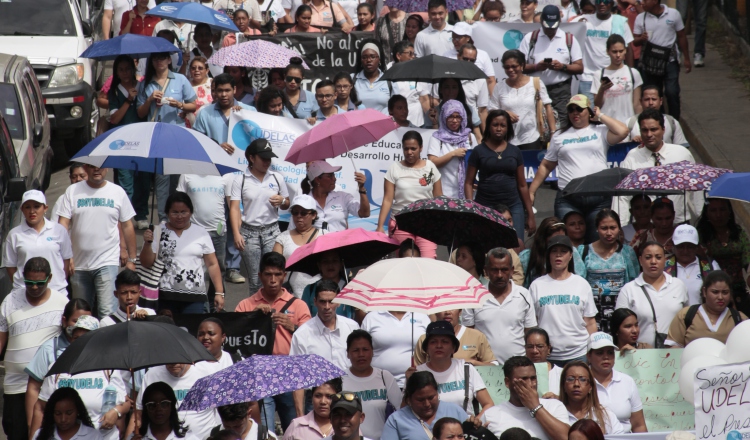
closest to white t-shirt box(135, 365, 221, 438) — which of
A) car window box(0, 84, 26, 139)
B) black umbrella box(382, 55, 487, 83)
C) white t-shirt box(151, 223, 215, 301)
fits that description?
white t-shirt box(151, 223, 215, 301)

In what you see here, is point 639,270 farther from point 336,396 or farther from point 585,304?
point 336,396

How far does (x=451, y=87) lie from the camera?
14609mm

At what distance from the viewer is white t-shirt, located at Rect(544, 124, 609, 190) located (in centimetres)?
1359

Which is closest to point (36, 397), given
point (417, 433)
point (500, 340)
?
point (417, 433)

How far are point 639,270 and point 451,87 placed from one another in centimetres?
399

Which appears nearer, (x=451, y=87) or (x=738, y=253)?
(x=738, y=253)

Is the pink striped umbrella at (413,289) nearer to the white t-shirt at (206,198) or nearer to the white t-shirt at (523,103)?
the white t-shirt at (206,198)

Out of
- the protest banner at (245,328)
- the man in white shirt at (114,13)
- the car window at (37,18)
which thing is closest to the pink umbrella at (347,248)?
the protest banner at (245,328)

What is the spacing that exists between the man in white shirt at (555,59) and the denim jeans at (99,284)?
696 centimetres

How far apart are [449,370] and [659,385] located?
185 centimetres

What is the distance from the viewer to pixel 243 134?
14836 mm

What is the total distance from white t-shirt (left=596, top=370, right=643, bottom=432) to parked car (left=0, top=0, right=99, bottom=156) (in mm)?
9585

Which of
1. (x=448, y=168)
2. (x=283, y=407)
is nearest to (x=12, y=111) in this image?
(x=448, y=168)

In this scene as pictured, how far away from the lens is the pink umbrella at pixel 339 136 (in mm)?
12586
